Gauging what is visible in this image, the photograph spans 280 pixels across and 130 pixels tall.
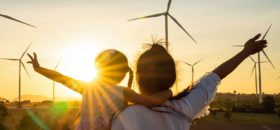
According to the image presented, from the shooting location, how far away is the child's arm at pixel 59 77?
4.18 m

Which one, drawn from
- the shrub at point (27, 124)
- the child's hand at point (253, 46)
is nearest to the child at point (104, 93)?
the child's hand at point (253, 46)

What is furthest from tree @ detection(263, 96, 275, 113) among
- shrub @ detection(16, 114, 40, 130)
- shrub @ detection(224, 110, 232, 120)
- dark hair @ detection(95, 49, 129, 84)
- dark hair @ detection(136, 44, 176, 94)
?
dark hair @ detection(136, 44, 176, 94)

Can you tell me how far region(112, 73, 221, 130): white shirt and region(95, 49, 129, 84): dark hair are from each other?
1366mm

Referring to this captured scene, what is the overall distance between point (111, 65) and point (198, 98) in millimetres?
1649

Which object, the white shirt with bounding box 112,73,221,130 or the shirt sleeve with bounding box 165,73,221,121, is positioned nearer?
the white shirt with bounding box 112,73,221,130

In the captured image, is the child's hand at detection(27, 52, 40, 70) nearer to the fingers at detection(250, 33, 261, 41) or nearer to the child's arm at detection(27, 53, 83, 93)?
the child's arm at detection(27, 53, 83, 93)

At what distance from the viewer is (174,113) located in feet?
10.4

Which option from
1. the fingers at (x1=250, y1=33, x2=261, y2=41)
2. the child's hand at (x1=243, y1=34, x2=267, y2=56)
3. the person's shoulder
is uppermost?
the fingers at (x1=250, y1=33, x2=261, y2=41)

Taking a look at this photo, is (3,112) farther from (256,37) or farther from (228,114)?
(228,114)

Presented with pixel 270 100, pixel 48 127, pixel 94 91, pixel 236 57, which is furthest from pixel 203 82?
pixel 270 100

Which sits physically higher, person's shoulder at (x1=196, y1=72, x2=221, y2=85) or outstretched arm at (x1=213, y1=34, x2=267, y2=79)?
outstretched arm at (x1=213, y1=34, x2=267, y2=79)

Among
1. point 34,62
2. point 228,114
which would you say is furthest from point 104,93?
point 228,114

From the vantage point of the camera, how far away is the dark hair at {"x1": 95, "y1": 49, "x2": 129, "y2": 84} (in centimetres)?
462

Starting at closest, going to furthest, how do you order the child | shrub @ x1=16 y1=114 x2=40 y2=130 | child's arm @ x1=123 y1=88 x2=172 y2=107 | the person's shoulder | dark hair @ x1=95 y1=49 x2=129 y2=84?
1. child's arm @ x1=123 y1=88 x2=172 y2=107
2. the person's shoulder
3. the child
4. dark hair @ x1=95 y1=49 x2=129 y2=84
5. shrub @ x1=16 y1=114 x2=40 y2=130
